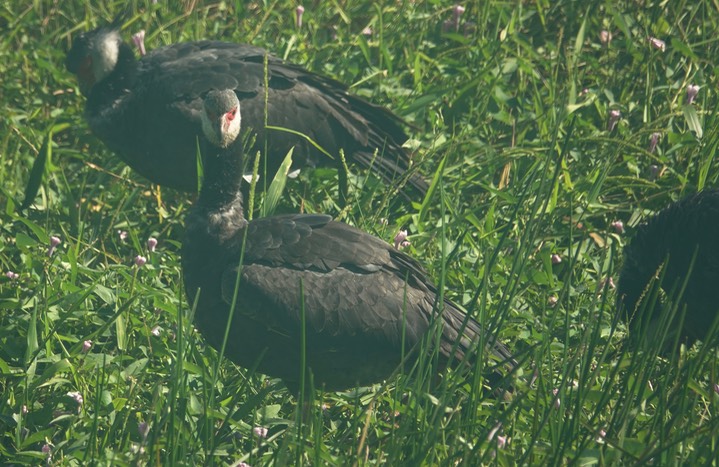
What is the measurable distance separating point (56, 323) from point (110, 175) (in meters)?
1.67

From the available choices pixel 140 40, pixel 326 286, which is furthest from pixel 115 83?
pixel 326 286

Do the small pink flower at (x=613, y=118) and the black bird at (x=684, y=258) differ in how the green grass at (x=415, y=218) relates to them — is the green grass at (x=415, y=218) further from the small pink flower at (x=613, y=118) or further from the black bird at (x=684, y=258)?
the black bird at (x=684, y=258)

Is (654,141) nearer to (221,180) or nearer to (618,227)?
(618,227)

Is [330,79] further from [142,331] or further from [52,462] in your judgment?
[52,462]

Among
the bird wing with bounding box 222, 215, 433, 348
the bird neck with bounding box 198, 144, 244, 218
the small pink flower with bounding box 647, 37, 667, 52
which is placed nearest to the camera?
the bird wing with bounding box 222, 215, 433, 348

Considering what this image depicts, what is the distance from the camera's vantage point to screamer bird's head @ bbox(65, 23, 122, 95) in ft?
17.7

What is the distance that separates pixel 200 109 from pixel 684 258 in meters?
2.32

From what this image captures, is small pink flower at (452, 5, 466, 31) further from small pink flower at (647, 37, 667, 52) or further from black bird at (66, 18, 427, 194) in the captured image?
small pink flower at (647, 37, 667, 52)

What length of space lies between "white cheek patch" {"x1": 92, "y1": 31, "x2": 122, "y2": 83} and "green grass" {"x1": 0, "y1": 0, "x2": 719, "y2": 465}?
1.11ft

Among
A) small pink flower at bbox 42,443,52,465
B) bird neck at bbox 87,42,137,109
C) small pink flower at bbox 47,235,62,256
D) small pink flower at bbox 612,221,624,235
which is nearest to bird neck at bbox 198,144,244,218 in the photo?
small pink flower at bbox 47,235,62,256

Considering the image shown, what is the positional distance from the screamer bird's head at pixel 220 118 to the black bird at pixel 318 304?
377 mm

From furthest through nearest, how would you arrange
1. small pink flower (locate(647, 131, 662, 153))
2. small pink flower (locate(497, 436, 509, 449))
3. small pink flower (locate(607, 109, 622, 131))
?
small pink flower (locate(607, 109, 622, 131)) < small pink flower (locate(647, 131, 662, 153)) < small pink flower (locate(497, 436, 509, 449))

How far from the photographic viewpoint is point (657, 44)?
5434mm

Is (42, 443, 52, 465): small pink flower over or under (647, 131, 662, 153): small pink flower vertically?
under
